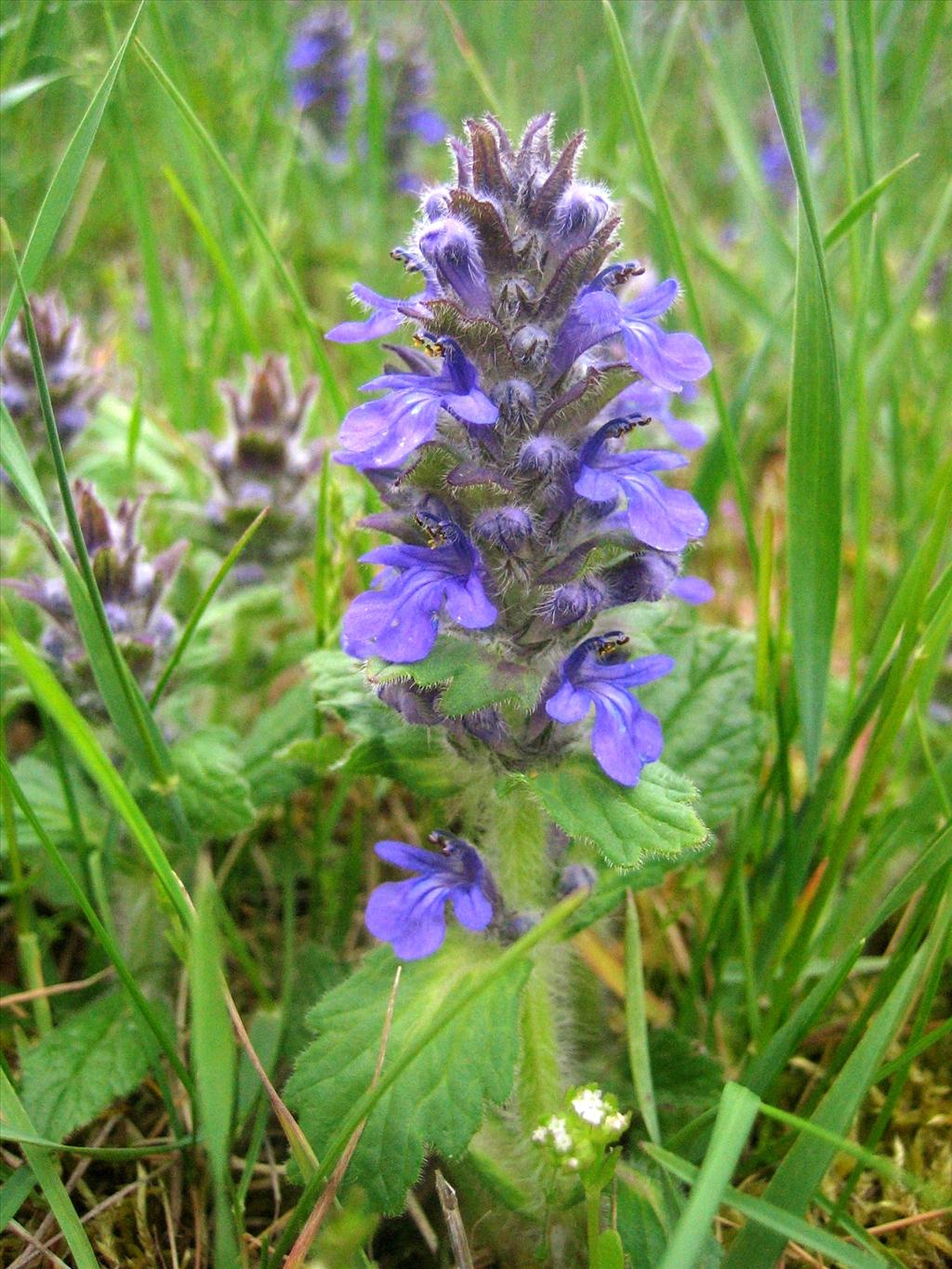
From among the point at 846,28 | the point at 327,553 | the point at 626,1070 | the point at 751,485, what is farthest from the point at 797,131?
the point at 751,485

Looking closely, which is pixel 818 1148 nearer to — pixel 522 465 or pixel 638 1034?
pixel 638 1034

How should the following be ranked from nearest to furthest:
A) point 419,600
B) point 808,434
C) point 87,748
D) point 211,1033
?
point 211,1033 → point 87,748 → point 419,600 → point 808,434

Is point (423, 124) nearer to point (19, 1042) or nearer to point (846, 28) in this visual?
point (846, 28)

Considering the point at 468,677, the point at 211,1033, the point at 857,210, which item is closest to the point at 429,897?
the point at 468,677

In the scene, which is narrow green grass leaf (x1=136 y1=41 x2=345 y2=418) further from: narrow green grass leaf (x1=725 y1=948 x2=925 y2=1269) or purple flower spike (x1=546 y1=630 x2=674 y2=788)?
narrow green grass leaf (x1=725 y1=948 x2=925 y2=1269)

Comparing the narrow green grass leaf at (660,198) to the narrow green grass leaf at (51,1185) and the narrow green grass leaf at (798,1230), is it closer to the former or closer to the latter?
the narrow green grass leaf at (798,1230)

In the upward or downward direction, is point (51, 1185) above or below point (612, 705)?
below

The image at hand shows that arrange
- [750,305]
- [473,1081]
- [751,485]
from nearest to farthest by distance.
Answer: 1. [473,1081]
2. [750,305]
3. [751,485]

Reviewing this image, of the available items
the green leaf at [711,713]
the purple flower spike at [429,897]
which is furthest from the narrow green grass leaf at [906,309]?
the purple flower spike at [429,897]
